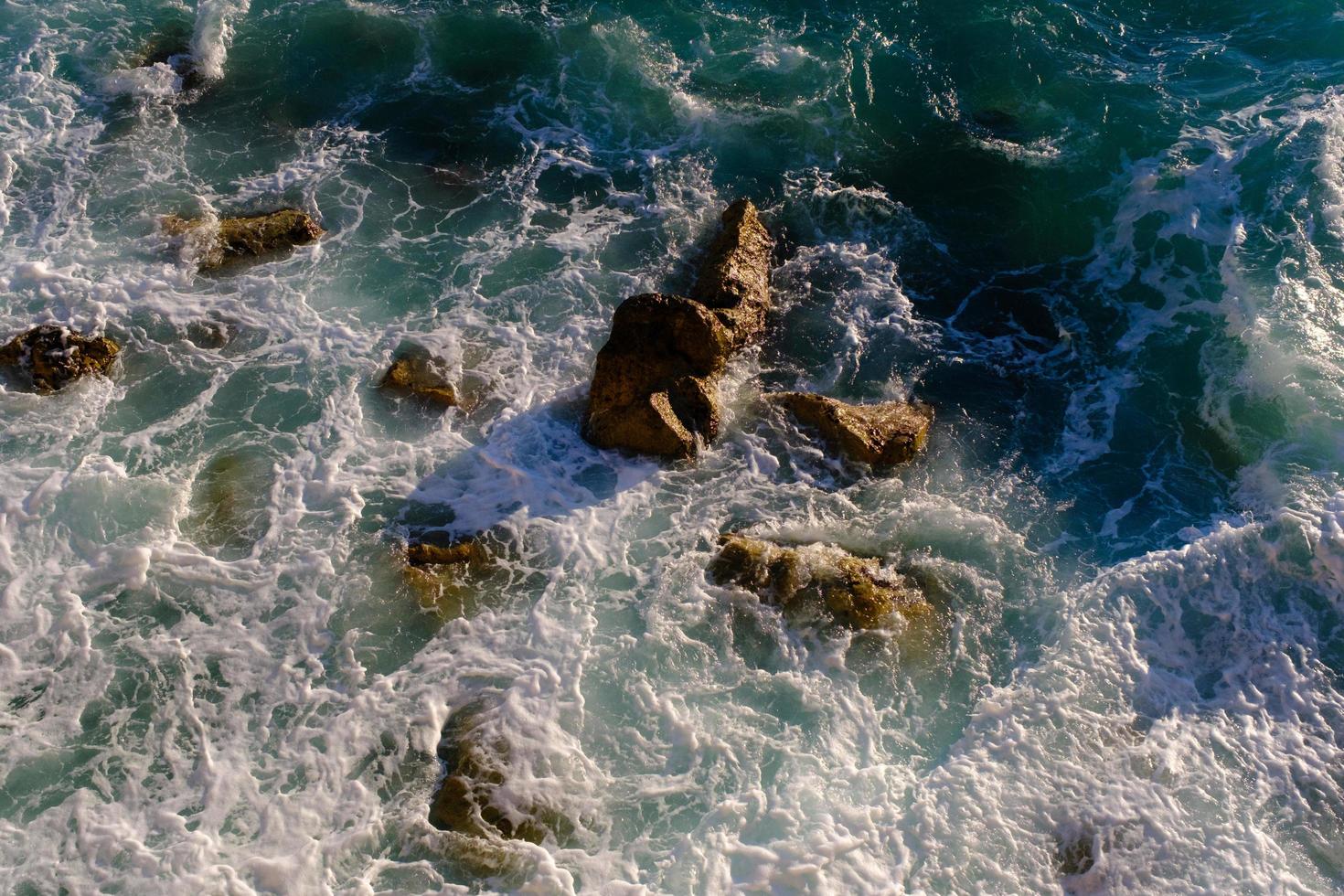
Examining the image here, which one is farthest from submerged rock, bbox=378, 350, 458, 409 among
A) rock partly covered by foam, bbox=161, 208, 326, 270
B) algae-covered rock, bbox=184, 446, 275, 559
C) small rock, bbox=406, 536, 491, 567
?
rock partly covered by foam, bbox=161, 208, 326, 270

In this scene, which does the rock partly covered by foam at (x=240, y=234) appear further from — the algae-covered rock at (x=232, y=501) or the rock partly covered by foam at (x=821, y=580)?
the rock partly covered by foam at (x=821, y=580)

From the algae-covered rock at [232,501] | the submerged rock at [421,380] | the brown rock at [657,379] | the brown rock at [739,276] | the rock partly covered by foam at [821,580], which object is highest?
the brown rock at [739,276]

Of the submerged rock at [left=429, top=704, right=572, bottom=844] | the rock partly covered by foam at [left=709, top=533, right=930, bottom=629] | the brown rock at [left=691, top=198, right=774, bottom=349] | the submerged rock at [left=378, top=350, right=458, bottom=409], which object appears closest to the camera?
the submerged rock at [left=429, top=704, right=572, bottom=844]

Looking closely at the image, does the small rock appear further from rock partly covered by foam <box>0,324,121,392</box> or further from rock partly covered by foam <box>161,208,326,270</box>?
rock partly covered by foam <box>161,208,326,270</box>

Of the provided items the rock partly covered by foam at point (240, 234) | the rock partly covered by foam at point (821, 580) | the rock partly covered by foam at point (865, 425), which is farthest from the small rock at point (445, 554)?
the rock partly covered by foam at point (240, 234)

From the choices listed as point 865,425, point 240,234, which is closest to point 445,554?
point 865,425

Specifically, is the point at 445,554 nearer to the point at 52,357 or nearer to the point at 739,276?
the point at 739,276

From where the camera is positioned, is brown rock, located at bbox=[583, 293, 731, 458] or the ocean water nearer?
the ocean water
